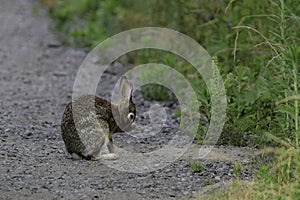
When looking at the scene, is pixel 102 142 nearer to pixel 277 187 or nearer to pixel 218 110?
pixel 218 110

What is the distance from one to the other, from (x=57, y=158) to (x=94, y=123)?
18.2 inches

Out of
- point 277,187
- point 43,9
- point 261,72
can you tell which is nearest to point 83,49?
point 43,9

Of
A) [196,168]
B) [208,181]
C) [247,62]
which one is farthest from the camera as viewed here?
[247,62]

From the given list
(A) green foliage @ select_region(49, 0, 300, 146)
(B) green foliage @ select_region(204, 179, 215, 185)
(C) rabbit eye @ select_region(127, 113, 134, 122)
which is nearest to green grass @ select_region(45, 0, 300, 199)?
(A) green foliage @ select_region(49, 0, 300, 146)

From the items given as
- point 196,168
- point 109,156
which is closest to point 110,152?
point 109,156

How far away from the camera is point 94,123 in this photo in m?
6.83

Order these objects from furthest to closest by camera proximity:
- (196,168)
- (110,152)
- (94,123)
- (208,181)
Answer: (110,152)
(94,123)
(196,168)
(208,181)

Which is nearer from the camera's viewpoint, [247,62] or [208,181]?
[208,181]

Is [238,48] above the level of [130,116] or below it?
above

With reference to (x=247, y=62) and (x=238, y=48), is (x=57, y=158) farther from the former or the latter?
(x=247, y=62)

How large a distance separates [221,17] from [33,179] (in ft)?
12.5

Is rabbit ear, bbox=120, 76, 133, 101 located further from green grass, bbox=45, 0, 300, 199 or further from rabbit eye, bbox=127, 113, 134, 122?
green grass, bbox=45, 0, 300, 199

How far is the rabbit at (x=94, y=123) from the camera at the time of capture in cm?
679

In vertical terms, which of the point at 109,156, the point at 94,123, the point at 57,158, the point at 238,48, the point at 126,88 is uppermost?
the point at 238,48
